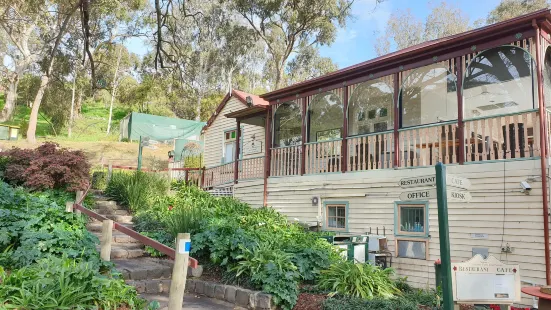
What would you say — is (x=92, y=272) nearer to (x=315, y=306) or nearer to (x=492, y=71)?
(x=315, y=306)

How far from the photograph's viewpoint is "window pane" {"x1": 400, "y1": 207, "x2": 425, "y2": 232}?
27.3 feet

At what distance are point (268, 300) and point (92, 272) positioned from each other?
7.73 feet

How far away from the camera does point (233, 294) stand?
6164 mm

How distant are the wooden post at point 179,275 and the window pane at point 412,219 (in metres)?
5.80

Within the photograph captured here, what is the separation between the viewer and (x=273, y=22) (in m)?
26.0

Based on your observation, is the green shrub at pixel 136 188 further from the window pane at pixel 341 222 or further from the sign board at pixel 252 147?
the window pane at pixel 341 222

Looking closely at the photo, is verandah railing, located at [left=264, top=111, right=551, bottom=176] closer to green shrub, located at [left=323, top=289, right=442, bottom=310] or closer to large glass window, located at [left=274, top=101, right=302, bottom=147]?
large glass window, located at [left=274, top=101, right=302, bottom=147]

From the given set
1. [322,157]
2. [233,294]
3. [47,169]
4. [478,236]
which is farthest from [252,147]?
[233,294]

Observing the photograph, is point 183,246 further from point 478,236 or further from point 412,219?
point 412,219

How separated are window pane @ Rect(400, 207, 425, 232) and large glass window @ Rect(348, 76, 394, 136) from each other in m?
3.49

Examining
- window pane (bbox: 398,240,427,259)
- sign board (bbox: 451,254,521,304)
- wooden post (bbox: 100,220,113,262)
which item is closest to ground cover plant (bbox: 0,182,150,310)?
wooden post (bbox: 100,220,113,262)

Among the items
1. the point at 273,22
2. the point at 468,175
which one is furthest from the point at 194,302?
the point at 273,22

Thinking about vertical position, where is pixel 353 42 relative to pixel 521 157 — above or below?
above

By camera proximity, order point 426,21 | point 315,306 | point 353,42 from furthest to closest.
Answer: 1. point 426,21
2. point 353,42
3. point 315,306
